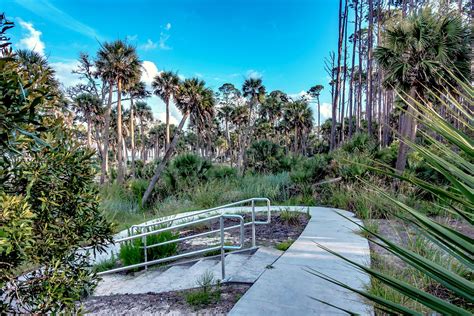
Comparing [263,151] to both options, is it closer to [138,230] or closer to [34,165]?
[138,230]

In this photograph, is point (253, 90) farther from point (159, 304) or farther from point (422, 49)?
point (159, 304)

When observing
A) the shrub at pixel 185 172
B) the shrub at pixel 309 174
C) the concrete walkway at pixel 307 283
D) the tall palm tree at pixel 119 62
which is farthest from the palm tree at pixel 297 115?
the concrete walkway at pixel 307 283

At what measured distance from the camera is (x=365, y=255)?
4.65 m

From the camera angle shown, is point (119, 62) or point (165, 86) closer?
point (119, 62)

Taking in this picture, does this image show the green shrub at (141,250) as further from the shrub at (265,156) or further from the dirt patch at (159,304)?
the shrub at (265,156)

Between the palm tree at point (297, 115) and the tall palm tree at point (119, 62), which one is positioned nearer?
the tall palm tree at point (119, 62)

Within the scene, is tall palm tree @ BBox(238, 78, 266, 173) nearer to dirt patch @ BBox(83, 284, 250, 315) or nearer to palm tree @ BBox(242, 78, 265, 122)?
palm tree @ BBox(242, 78, 265, 122)

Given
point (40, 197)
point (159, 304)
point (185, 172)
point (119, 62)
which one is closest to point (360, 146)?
point (185, 172)

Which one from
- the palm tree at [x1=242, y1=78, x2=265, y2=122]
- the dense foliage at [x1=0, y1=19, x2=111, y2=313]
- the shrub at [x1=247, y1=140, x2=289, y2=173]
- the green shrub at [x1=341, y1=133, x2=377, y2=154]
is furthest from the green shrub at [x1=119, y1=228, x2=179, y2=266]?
the palm tree at [x1=242, y1=78, x2=265, y2=122]

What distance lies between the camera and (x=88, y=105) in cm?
2892

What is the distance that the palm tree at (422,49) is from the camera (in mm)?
10828

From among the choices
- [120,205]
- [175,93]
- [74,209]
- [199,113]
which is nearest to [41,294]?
[74,209]

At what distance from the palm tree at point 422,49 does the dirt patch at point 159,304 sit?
976cm

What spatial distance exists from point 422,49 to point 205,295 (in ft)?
39.3
